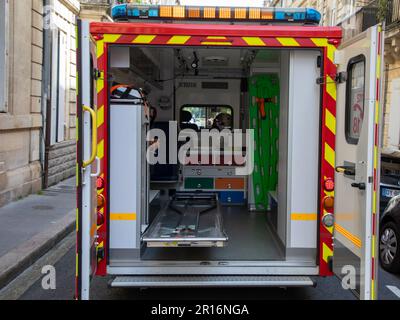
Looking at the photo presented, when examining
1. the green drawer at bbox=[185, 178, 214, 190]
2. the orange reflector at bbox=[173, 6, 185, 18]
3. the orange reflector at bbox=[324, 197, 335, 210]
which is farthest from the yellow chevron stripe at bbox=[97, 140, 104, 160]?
the green drawer at bbox=[185, 178, 214, 190]

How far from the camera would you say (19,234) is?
24.4 feet

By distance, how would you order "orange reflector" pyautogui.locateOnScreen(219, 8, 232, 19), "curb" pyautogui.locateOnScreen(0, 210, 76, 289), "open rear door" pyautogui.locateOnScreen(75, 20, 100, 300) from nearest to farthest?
"open rear door" pyautogui.locateOnScreen(75, 20, 100, 300), "orange reflector" pyautogui.locateOnScreen(219, 8, 232, 19), "curb" pyautogui.locateOnScreen(0, 210, 76, 289)

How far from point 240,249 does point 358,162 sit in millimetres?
1856

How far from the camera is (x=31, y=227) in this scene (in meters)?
7.95

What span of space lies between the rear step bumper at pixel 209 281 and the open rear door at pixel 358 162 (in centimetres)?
39

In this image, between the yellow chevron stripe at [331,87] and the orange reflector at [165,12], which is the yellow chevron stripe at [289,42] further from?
the orange reflector at [165,12]

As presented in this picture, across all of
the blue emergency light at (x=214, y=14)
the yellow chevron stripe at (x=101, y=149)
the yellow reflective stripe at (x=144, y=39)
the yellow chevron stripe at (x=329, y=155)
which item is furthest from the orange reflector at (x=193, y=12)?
the yellow chevron stripe at (x=329, y=155)

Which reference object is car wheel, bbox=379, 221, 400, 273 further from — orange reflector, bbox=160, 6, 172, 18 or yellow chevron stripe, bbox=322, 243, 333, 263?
→ orange reflector, bbox=160, 6, 172, 18

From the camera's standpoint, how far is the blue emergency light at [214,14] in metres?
4.43

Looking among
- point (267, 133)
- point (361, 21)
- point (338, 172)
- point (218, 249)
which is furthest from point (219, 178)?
point (361, 21)

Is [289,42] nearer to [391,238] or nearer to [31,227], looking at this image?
[391,238]

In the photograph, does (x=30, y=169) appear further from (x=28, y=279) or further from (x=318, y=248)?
(x=318, y=248)

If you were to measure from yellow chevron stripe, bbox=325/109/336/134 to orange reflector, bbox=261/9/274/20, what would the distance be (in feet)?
3.47

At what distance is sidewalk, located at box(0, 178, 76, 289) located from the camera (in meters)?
6.13
